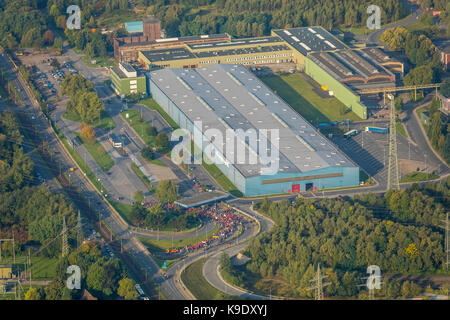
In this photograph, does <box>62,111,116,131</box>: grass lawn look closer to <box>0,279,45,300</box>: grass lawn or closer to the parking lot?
the parking lot

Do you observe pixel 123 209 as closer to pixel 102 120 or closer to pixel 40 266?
pixel 40 266

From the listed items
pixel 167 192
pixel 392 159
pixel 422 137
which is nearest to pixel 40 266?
pixel 167 192

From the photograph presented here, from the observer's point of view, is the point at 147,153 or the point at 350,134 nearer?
the point at 147,153

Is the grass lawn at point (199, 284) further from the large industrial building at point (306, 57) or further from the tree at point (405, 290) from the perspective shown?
the large industrial building at point (306, 57)

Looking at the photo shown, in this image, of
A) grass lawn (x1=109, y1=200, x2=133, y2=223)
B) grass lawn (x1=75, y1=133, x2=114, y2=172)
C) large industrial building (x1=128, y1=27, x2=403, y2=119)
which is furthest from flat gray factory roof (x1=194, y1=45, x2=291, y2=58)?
grass lawn (x1=109, y1=200, x2=133, y2=223)

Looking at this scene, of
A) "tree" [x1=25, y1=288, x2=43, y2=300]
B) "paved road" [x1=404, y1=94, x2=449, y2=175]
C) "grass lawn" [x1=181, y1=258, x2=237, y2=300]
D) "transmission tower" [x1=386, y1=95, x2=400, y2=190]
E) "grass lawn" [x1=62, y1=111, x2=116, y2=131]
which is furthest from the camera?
"grass lawn" [x1=62, y1=111, x2=116, y2=131]

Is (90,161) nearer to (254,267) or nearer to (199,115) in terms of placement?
(199,115)
